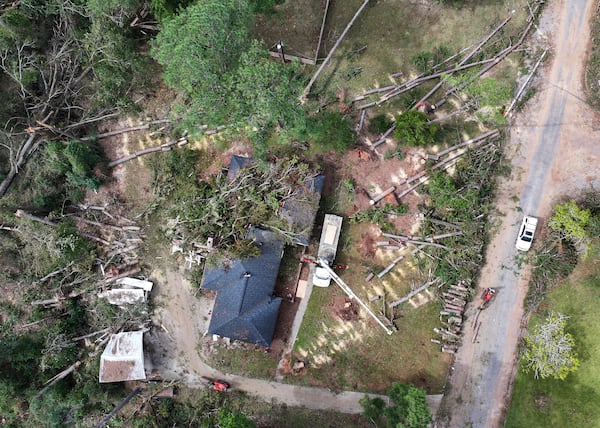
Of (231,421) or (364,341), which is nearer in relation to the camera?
(231,421)

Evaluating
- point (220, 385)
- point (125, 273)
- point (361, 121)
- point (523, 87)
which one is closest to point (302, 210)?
point (361, 121)

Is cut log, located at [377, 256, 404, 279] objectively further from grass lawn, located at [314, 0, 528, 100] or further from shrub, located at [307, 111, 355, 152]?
grass lawn, located at [314, 0, 528, 100]

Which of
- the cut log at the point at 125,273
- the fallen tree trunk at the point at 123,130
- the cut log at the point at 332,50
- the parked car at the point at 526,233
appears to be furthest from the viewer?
the fallen tree trunk at the point at 123,130

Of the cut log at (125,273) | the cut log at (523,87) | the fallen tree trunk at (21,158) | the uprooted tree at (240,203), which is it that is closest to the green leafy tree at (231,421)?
the uprooted tree at (240,203)

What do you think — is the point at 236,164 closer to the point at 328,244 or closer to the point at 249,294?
the point at 328,244

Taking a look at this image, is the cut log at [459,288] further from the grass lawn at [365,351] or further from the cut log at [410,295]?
the grass lawn at [365,351]

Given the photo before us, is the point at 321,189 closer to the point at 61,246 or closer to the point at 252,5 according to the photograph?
the point at 252,5

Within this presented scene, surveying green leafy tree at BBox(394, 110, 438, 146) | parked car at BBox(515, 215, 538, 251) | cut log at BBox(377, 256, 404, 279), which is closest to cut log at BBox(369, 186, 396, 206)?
green leafy tree at BBox(394, 110, 438, 146)
